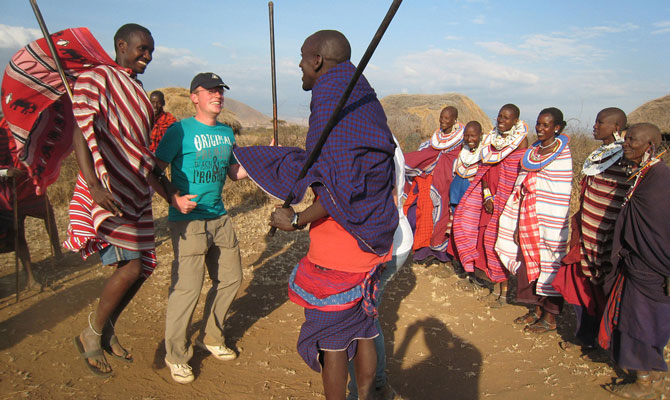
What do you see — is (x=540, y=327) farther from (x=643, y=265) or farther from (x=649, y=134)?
(x=649, y=134)

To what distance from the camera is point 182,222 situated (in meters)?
2.98

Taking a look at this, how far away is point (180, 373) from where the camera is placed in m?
3.03

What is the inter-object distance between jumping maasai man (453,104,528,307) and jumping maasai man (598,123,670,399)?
1.38m

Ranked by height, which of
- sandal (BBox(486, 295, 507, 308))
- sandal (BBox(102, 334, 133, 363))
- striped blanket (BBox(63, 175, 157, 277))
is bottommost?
sandal (BBox(486, 295, 507, 308))

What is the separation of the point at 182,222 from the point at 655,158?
10.7 feet

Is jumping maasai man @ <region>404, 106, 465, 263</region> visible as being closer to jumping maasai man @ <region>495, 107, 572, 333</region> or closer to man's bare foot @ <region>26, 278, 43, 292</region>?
jumping maasai man @ <region>495, 107, 572, 333</region>

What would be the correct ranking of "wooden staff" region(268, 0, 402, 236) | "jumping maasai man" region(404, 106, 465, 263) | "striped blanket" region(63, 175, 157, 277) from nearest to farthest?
1. "wooden staff" region(268, 0, 402, 236)
2. "striped blanket" region(63, 175, 157, 277)
3. "jumping maasai man" region(404, 106, 465, 263)

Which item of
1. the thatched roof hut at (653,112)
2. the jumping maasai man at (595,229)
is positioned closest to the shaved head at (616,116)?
the jumping maasai man at (595,229)

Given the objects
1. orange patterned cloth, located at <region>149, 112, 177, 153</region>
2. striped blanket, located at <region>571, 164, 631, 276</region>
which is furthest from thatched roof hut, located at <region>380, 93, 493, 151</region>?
striped blanket, located at <region>571, 164, 631, 276</region>

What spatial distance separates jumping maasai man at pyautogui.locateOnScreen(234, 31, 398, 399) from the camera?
6.43 feet

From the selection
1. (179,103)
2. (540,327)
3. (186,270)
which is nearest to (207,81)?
(186,270)

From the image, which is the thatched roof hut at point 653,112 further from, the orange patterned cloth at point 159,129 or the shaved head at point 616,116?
the orange patterned cloth at point 159,129

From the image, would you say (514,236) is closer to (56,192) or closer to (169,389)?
(169,389)

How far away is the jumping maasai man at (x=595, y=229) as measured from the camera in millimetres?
3336
